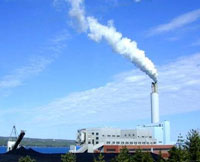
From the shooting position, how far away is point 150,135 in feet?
453

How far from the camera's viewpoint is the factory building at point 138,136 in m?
Answer: 128

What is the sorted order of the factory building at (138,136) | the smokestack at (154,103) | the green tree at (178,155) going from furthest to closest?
the smokestack at (154,103)
the factory building at (138,136)
the green tree at (178,155)

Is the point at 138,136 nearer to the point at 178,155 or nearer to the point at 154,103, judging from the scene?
the point at 154,103

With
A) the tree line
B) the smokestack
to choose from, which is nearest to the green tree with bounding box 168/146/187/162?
the tree line

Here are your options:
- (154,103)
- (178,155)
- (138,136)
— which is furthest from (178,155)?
(138,136)

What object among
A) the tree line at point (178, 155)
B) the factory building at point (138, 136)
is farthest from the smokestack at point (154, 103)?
the tree line at point (178, 155)

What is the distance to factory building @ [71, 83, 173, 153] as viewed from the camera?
421ft

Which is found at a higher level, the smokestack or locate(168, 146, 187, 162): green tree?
the smokestack

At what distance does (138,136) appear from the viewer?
446 ft

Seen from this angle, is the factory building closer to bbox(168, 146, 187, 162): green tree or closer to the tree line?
the tree line

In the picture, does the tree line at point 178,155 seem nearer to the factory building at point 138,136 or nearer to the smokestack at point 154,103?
the factory building at point 138,136

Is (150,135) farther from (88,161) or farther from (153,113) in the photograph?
(88,161)

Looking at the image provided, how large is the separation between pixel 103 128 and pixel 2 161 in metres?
72.4

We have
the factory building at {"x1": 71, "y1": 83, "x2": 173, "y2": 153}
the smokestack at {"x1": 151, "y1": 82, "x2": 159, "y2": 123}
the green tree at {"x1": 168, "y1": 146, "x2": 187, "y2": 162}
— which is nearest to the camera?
the green tree at {"x1": 168, "y1": 146, "x2": 187, "y2": 162}
